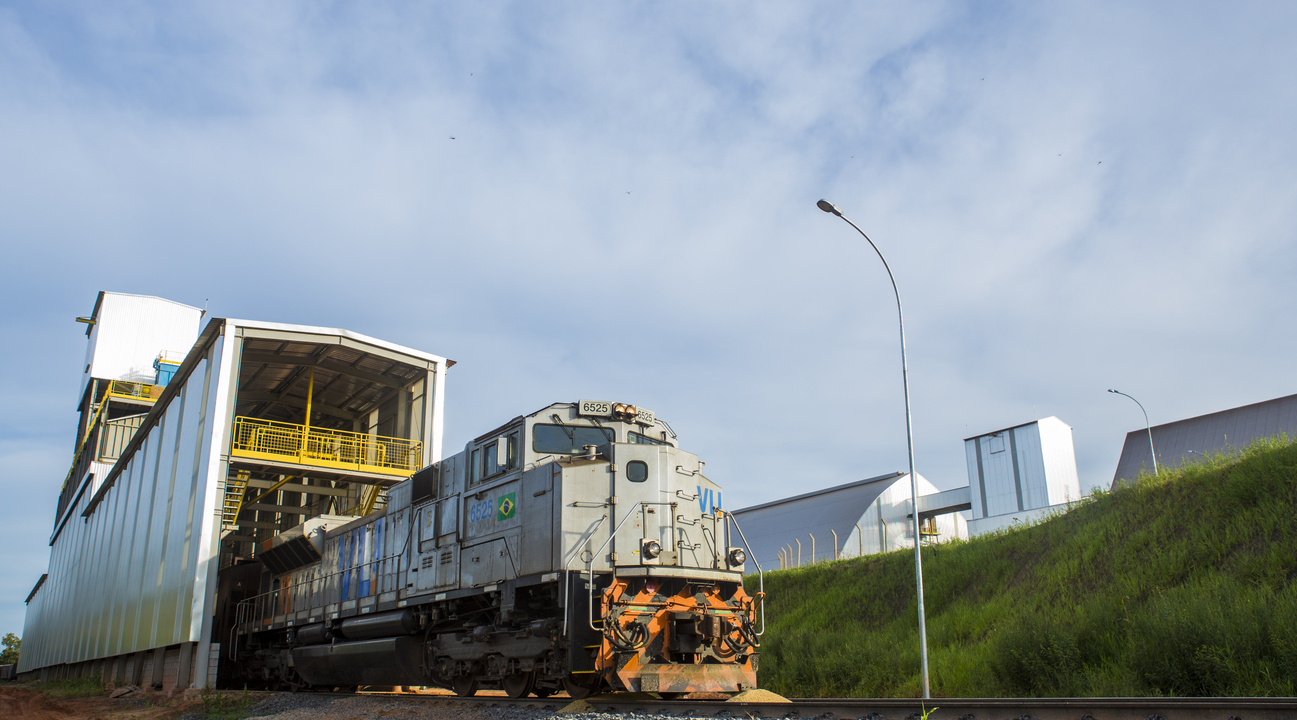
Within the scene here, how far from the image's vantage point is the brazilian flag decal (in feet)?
33.5

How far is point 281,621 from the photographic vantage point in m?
16.9

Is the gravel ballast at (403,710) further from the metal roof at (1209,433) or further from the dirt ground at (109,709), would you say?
the metal roof at (1209,433)

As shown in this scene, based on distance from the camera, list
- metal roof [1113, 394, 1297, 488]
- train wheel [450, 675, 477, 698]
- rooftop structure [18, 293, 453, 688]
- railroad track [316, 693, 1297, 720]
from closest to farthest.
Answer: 1. railroad track [316, 693, 1297, 720]
2. train wheel [450, 675, 477, 698]
3. rooftop structure [18, 293, 453, 688]
4. metal roof [1113, 394, 1297, 488]

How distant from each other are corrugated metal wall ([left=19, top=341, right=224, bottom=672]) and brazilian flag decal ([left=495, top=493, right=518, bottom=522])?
417 inches

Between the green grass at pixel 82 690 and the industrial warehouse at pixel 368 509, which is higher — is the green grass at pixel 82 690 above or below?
below

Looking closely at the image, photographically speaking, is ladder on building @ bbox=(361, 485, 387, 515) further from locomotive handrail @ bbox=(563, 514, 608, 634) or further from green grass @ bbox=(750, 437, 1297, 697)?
locomotive handrail @ bbox=(563, 514, 608, 634)

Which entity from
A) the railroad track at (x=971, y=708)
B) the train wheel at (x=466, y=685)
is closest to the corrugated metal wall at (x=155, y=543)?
the train wheel at (x=466, y=685)

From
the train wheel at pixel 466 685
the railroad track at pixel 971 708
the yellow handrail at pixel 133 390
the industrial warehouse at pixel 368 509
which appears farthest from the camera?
the yellow handrail at pixel 133 390

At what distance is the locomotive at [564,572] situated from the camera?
8992 millimetres

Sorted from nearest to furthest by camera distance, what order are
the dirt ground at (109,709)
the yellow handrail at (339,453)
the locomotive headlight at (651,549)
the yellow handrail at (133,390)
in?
the locomotive headlight at (651,549)
the dirt ground at (109,709)
the yellow handrail at (339,453)
the yellow handrail at (133,390)

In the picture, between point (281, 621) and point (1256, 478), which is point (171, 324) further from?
point (1256, 478)

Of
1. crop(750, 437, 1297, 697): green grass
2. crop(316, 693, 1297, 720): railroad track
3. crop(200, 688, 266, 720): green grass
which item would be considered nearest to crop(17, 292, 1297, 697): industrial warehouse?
crop(316, 693, 1297, 720): railroad track

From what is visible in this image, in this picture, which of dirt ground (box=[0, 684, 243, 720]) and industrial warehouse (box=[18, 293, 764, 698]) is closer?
industrial warehouse (box=[18, 293, 764, 698])

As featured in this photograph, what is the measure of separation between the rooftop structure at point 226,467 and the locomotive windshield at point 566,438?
10775mm
